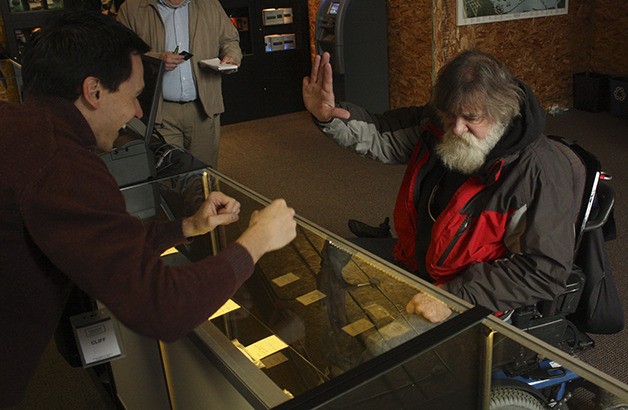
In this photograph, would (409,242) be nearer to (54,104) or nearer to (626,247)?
(54,104)

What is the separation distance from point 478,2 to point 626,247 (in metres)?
2.95

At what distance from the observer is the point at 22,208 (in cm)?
110

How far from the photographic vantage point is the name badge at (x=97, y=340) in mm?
1715

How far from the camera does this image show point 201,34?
3.72m

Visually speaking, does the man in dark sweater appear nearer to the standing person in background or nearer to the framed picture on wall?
the standing person in background

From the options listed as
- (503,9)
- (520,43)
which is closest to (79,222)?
(503,9)

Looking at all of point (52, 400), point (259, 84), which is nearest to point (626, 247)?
point (52, 400)

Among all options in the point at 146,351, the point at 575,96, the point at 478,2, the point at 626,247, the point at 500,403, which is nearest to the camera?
the point at 500,403

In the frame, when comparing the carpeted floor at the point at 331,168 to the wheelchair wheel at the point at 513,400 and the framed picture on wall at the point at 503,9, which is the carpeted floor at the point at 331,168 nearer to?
A: the framed picture on wall at the point at 503,9

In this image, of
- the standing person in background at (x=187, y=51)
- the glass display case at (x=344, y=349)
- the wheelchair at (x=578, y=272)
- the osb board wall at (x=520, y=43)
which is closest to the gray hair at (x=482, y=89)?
the wheelchair at (x=578, y=272)

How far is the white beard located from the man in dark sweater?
0.84 m

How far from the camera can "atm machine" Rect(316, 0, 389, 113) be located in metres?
5.96

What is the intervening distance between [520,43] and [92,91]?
18.6 feet

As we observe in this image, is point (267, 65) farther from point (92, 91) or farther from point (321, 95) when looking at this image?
point (92, 91)
